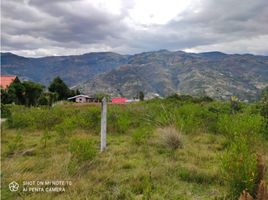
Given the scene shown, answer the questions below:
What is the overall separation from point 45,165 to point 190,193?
304 cm

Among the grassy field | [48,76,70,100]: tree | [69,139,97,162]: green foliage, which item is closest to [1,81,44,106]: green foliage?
[48,76,70,100]: tree

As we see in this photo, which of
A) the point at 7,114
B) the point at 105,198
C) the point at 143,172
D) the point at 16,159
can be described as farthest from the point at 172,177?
the point at 7,114

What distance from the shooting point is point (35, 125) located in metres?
13.2

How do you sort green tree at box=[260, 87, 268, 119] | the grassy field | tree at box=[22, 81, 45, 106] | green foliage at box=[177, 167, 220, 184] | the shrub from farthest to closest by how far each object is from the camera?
tree at box=[22, 81, 45, 106] < green tree at box=[260, 87, 268, 119] < the shrub < green foliage at box=[177, 167, 220, 184] < the grassy field

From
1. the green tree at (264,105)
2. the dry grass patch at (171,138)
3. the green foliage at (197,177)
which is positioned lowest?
the green foliage at (197,177)

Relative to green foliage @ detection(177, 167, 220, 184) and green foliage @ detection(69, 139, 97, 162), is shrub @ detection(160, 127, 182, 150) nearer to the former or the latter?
green foliage @ detection(177, 167, 220, 184)

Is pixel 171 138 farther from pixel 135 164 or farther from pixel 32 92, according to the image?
pixel 32 92

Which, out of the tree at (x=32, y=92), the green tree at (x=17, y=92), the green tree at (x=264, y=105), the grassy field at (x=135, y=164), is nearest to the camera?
the grassy field at (x=135, y=164)

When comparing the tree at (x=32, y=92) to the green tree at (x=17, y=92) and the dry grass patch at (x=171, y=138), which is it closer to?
the green tree at (x=17, y=92)

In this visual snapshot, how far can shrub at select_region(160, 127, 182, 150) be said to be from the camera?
316 inches

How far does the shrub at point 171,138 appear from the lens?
802cm

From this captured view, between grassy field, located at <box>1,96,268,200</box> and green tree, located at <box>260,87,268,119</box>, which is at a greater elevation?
green tree, located at <box>260,87,268,119</box>

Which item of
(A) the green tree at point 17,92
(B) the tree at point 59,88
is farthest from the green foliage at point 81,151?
(B) the tree at point 59,88

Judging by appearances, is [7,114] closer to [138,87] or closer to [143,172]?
[143,172]
